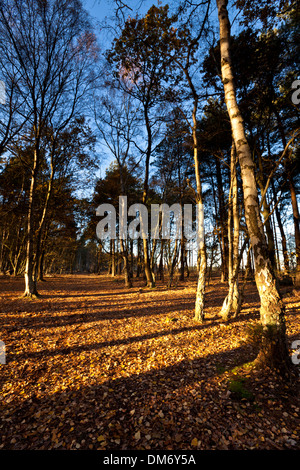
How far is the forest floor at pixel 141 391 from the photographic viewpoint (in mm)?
2441

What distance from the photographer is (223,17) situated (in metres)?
4.59

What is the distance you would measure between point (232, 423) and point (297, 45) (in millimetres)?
15066

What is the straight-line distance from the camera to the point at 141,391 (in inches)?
132

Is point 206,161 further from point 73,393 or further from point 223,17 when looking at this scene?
point 73,393

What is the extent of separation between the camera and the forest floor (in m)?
2.44
